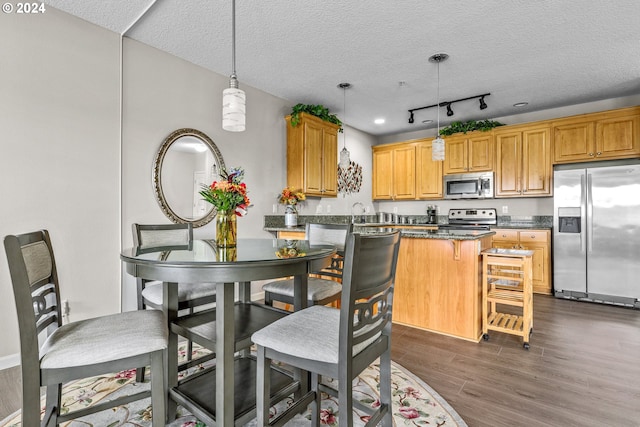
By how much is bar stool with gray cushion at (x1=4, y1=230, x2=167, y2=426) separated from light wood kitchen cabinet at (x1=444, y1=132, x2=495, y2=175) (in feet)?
16.2

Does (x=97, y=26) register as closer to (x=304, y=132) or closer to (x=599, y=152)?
(x=304, y=132)

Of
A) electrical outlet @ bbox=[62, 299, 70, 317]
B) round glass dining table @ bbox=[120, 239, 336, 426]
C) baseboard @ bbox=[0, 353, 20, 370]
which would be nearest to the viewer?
round glass dining table @ bbox=[120, 239, 336, 426]

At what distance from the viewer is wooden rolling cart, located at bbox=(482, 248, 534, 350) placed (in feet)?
8.55

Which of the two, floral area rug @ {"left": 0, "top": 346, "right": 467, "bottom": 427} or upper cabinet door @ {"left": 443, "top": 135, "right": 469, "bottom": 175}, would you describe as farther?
upper cabinet door @ {"left": 443, "top": 135, "right": 469, "bottom": 175}

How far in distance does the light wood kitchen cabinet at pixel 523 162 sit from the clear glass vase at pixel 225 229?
4483mm

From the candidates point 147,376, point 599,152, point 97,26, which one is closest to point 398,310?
point 147,376

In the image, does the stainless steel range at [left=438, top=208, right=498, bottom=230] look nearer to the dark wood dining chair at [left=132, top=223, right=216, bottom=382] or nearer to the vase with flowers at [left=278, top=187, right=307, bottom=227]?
the vase with flowers at [left=278, top=187, right=307, bottom=227]

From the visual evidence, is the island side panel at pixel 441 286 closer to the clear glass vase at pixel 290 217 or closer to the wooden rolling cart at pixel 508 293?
the wooden rolling cart at pixel 508 293

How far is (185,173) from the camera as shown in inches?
129

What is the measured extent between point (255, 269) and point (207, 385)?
897mm

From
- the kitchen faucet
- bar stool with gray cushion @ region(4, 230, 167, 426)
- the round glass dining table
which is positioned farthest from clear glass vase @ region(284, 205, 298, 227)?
bar stool with gray cushion @ region(4, 230, 167, 426)

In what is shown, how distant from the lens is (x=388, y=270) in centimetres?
134

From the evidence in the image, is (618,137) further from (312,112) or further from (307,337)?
(307,337)

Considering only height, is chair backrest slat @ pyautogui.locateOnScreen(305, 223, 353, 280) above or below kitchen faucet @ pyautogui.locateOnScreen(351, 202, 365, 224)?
below
